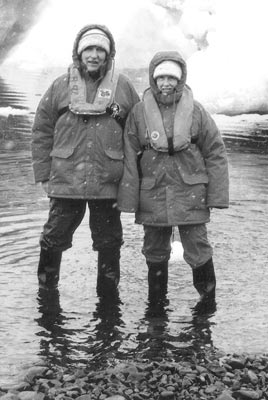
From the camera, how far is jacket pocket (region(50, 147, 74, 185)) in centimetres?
492

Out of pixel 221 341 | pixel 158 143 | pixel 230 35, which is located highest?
pixel 230 35

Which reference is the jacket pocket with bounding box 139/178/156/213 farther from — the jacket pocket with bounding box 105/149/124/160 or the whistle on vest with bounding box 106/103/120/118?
the whistle on vest with bounding box 106/103/120/118

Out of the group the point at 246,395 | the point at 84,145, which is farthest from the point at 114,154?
the point at 246,395

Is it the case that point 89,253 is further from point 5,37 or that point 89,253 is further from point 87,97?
point 5,37

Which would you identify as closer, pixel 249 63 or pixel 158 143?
pixel 158 143

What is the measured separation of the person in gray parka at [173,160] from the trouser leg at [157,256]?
75 millimetres

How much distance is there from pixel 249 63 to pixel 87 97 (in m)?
14.6

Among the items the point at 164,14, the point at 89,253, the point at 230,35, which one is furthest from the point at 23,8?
the point at 89,253

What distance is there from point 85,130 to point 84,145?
0.34ft

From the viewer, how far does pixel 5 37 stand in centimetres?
3322

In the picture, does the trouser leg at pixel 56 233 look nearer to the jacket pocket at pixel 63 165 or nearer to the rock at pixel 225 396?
the jacket pocket at pixel 63 165

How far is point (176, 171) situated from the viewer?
4.79 meters

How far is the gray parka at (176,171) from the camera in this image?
4.78 meters

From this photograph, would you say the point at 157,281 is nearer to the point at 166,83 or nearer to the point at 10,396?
the point at 166,83
